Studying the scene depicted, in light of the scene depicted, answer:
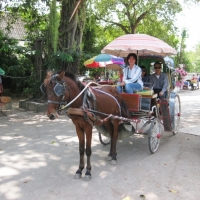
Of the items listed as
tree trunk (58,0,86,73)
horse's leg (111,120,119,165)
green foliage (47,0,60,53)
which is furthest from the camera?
tree trunk (58,0,86,73)

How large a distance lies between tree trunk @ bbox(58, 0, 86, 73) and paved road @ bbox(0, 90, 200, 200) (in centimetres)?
458

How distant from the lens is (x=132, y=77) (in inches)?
192

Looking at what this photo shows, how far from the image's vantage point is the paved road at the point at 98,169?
11.1ft

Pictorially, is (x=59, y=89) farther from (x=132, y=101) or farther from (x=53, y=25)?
(x=53, y=25)

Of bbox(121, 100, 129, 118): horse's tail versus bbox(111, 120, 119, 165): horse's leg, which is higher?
bbox(121, 100, 129, 118): horse's tail

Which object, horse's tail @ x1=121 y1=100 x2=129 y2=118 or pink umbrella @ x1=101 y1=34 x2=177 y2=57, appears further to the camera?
horse's tail @ x1=121 y1=100 x2=129 y2=118

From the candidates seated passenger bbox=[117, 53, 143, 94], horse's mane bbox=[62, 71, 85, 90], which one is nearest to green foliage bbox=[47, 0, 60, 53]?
seated passenger bbox=[117, 53, 143, 94]

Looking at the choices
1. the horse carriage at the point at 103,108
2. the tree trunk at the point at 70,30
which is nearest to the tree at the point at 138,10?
the tree trunk at the point at 70,30

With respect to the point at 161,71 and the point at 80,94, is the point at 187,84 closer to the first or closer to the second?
the point at 161,71

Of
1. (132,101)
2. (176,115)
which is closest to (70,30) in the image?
(176,115)

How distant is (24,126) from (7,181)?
4076mm

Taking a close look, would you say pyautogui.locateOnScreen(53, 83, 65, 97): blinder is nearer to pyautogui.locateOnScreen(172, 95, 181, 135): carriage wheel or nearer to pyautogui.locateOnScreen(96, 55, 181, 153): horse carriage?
pyautogui.locateOnScreen(96, 55, 181, 153): horse carriage

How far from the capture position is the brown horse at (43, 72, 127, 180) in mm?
3369

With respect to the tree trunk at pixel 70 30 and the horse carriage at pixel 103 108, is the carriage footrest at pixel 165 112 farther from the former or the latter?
the tree trunk at pixel 70 30
